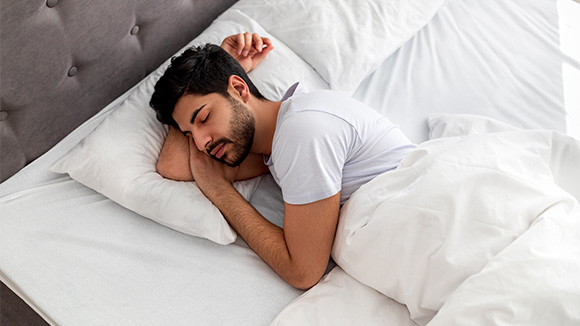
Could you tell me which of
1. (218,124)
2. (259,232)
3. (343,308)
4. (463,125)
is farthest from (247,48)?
(343,308)

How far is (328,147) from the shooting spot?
3.78 ft

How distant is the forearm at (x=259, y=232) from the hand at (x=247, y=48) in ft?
1.33

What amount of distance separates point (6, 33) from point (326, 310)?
93 cm

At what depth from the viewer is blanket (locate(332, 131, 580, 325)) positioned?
909 mm

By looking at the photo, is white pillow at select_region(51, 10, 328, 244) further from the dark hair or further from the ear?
the ear

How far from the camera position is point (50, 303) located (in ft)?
3.73

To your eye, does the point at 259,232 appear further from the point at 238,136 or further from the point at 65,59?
the point at 65,59

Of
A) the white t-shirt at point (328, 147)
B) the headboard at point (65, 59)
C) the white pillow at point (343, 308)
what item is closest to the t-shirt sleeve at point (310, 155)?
the white t-shirt at point (328, 147)

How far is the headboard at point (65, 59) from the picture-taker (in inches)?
46.4

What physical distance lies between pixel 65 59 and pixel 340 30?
0.83m

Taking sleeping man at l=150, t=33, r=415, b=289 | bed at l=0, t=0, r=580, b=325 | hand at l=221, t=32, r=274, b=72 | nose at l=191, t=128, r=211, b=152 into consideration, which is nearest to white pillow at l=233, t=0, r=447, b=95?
bed at l=0, t=0, r=580, b=325

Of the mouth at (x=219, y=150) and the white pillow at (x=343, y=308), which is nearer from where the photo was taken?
the white pillow at (x=343, y=308)

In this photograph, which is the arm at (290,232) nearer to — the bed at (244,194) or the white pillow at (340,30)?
the bed at (244,194)

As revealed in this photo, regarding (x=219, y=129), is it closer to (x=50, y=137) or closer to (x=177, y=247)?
(x=177, y=247)
